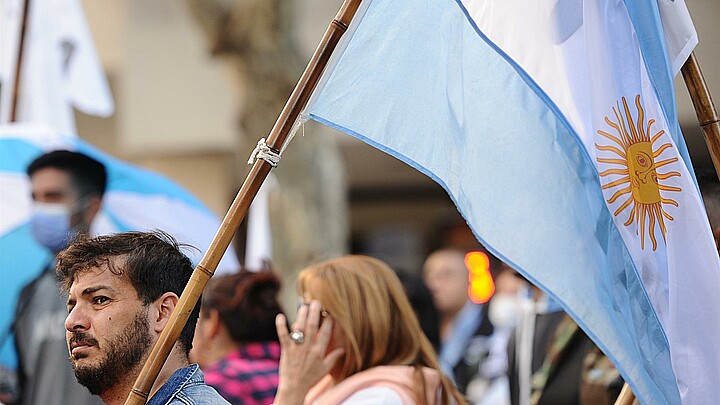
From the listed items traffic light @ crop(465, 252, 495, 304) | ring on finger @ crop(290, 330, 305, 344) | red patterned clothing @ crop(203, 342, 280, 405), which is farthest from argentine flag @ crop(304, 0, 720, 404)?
traffic light @ crop(465, 252, 495, 304)

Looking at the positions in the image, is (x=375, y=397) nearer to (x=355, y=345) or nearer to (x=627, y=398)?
(x=355, y=345)

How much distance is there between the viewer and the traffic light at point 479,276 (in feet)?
37.0

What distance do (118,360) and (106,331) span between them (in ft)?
0.23

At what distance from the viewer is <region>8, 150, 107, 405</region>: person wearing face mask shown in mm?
4973

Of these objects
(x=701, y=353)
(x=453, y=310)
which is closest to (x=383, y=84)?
(x=701, y=353)

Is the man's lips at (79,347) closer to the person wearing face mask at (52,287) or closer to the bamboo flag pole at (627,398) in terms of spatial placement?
the bamboo flag pole at (627,398)

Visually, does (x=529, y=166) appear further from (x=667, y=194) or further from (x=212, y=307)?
(x=212, y=307)

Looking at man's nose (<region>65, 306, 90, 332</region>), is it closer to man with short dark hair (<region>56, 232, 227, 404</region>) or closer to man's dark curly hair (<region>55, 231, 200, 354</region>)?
man with short dark hair (<region>56, 232, 227, 404</region>)

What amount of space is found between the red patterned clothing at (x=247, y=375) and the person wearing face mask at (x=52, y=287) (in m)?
0.54

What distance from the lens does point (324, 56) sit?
2.95 meters

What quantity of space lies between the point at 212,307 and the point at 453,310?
3.47 m

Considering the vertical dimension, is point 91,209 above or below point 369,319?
above

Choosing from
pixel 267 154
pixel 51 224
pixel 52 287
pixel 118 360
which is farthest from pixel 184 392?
pixel 51 224

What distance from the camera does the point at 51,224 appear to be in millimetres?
5391
